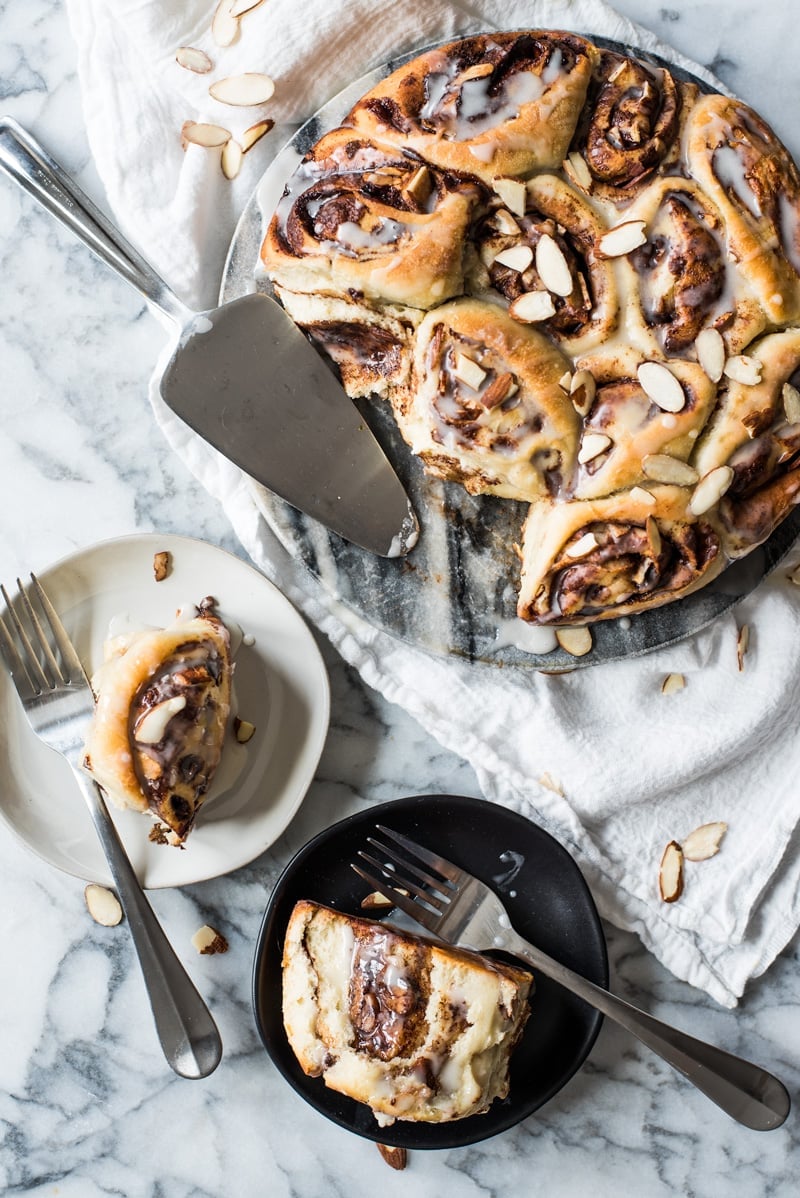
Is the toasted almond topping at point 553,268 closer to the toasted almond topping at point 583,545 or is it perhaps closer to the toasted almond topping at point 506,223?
the toasted almond topping at point 506,223

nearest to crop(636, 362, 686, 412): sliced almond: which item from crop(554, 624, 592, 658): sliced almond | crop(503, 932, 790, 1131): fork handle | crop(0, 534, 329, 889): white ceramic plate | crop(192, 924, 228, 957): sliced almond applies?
crop(554, 624, 592, 658): sliced almond

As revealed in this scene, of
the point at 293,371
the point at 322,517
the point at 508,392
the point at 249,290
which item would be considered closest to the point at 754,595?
the point at 508,392

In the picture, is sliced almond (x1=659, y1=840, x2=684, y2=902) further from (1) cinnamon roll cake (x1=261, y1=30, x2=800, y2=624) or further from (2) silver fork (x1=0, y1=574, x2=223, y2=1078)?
(2) silver fork (x1=0, y1=574, x2=223, y2=1078)

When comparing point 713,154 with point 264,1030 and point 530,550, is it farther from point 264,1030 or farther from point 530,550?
point 264,1030

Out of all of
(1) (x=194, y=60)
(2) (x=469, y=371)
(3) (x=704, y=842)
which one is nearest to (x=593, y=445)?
(2) (x=469, y=371)

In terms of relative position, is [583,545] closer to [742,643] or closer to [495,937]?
[742,643]

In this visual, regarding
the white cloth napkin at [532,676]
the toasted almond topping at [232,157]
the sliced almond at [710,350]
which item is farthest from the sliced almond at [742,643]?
the toasted almond topping at [232,157]
